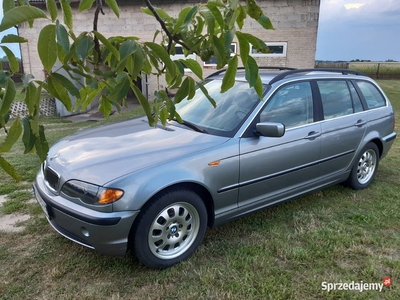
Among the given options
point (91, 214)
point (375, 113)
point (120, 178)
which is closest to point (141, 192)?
point (120, 178)

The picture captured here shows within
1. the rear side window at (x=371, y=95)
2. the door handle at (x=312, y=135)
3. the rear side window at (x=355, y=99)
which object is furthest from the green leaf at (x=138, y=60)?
the rear side window at (x=371, y=95)

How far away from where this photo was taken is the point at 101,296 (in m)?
2.43

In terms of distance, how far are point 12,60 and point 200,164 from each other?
183 cm

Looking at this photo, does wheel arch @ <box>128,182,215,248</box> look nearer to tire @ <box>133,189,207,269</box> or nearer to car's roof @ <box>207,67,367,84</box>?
tire @ <box>133,189,207,269</box>

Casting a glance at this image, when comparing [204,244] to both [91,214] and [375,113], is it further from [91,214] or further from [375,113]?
[375,113]

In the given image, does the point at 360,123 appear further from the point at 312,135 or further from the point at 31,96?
the point at 31,96

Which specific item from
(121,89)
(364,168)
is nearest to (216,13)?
(121,89)

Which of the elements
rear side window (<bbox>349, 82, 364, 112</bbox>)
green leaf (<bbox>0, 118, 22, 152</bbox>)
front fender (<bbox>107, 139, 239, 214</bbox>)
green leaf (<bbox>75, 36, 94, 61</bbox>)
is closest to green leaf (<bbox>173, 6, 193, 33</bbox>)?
green leaf (<bbox>75, 36, 94, 61</bbox>)

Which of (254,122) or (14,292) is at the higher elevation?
(254,122)

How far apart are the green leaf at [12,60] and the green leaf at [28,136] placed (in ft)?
0.55

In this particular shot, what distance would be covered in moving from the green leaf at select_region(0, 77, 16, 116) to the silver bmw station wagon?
1455 mm

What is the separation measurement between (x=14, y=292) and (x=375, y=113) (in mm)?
4450

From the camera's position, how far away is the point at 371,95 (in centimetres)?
451

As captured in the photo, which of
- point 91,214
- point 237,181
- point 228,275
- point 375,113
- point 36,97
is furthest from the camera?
point 375,113
